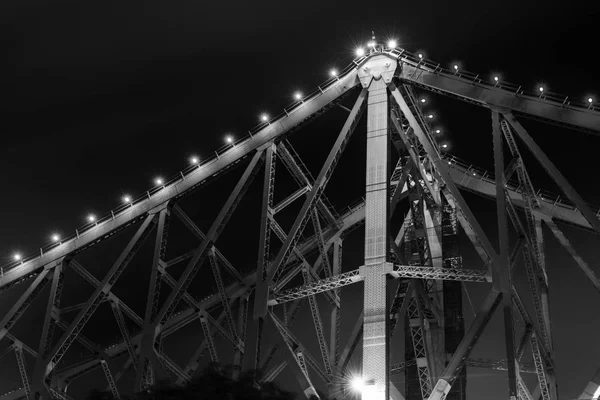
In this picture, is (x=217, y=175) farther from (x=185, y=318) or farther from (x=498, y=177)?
(x=498, y=177)

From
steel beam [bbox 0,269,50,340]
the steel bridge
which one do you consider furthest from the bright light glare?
steel beam [bbox 0,269,50,340]

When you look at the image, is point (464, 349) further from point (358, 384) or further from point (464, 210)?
point (464, 210)

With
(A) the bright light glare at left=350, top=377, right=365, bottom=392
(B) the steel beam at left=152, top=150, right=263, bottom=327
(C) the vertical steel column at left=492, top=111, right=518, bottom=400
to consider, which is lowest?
(A) the bright light glare at left=350, top=377, right=365, bottom=392

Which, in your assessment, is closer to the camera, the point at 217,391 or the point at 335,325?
the point at 217,391

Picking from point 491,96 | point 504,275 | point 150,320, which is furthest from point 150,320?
point 491,96

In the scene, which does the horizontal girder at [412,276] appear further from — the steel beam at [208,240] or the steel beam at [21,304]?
the steel beam at [21,304]

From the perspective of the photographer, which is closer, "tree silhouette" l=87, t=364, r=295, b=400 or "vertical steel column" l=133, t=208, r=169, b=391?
"tree silhouette" l=87, t=364, r=295, b=400

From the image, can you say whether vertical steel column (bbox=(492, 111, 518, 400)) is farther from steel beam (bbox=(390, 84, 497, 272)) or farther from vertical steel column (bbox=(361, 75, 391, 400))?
vertical steel column (bbox=(361, 75, 391, 400))

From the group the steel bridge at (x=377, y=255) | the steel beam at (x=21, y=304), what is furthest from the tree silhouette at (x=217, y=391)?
the steel beam at (x=21, y=304)

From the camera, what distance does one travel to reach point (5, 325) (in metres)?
58.7

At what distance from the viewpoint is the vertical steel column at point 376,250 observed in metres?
38.8

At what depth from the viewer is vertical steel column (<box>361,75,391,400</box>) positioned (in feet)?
127

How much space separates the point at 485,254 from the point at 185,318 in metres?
29.7

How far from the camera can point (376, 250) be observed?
137 ft
